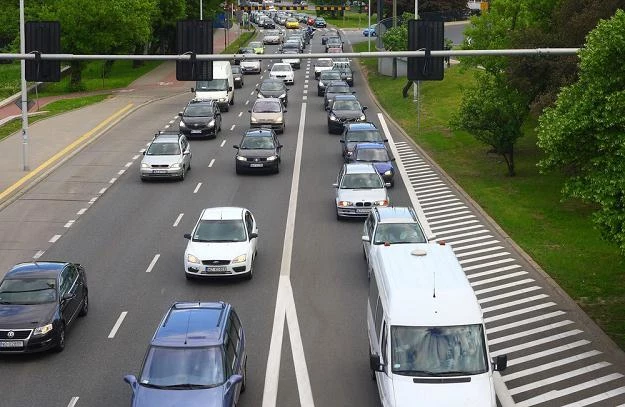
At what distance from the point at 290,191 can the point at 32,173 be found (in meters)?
11.2

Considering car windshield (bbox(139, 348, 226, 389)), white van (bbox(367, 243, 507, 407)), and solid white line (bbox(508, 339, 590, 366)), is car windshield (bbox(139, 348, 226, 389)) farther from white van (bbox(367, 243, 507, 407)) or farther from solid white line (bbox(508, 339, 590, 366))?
solid white line (bbox(508, 339, 590, 366))

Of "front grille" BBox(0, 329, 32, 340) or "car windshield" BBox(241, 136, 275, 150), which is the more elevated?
"car windshield" BBox(241, 136, 275, 150)

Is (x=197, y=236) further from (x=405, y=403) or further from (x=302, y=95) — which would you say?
(x=302, y=95)

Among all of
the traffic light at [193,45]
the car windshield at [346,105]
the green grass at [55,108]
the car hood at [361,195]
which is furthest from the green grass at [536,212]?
the green grass at [55,108]

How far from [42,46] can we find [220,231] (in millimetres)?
7255

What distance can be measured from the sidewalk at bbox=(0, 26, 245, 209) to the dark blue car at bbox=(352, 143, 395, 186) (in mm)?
12848

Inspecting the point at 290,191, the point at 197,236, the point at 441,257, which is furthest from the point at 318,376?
the point at 290,191

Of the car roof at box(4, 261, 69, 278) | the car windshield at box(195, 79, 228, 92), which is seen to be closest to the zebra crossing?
the car roof at box(4, 261, 69, 278)

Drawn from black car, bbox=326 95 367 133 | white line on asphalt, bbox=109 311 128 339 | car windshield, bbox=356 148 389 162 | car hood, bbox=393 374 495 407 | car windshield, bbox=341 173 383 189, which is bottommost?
white line on asphalt, bbox=109 311 128 339

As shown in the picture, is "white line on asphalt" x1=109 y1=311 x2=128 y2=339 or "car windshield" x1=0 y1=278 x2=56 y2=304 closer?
"car windshield" x1=0 y1=278 x2=56 y2=304

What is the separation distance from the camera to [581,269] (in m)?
28.2

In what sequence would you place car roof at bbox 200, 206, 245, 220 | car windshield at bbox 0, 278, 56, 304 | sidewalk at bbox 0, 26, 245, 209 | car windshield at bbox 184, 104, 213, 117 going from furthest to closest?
1. car windshield at bbox 184, 104, 213, 117
2. sidewalk at bbox 0, 26, 245, 209
3. car roof at bbox 200, 206, 245, 220
4. car windshield at bbox 0, 278, 56, 304

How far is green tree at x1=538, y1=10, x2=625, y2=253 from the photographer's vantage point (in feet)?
68.9

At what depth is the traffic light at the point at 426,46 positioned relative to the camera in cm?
2791
